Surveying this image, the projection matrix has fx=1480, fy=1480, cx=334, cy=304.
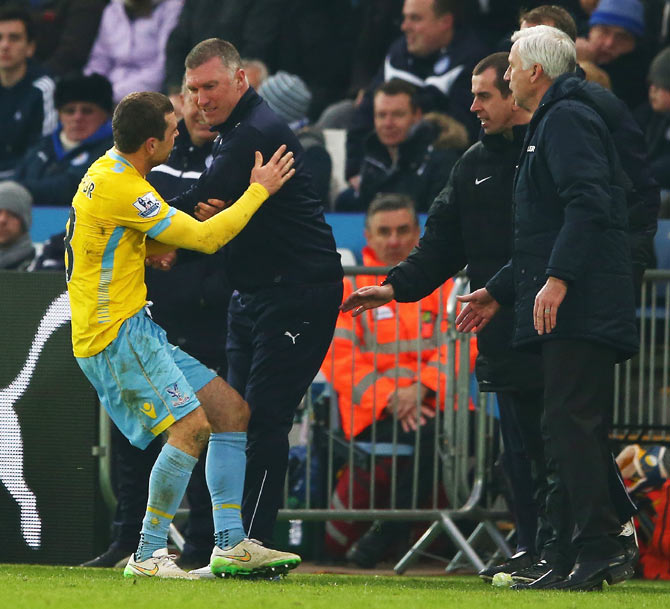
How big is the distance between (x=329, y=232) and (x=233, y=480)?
1.24 meters

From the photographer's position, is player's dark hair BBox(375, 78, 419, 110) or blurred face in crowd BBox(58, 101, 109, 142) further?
blurred face in crowd BBox(58, 101, 109, 142)

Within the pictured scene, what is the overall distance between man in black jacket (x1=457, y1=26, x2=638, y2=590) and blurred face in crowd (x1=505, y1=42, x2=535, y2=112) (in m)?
0.17

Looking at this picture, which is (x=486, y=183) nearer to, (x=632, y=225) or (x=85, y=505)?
(x=632, y=225)

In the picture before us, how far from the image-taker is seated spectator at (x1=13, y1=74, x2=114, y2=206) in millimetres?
11578

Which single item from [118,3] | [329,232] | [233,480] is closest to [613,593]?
[233,480]

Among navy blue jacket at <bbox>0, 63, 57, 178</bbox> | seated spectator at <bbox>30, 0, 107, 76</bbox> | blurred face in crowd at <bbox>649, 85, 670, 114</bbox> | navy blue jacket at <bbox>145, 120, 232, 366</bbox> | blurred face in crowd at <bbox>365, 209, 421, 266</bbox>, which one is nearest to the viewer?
navy blue jacket at <bbox>145, 120, 232, 366</bbox>

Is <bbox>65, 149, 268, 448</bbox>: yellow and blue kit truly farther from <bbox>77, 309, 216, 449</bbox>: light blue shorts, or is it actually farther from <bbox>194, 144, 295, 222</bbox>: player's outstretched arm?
<bbox>194, 144, 295, 222</bbox>: player's outstretched arm

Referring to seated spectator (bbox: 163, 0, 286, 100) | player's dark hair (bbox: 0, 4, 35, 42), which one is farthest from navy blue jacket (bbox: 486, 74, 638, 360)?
player's dark hair (bbox: 0, 4, 35, 42)

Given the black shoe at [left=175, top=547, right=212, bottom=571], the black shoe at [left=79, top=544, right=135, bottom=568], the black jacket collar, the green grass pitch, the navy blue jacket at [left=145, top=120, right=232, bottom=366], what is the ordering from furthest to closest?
the navy blue jacket at [left=145, top=120, right=232, bottom=366]
the black shoe at [left=175, top=547, right=212, bottom=571]
the black shoe at [left=79, top=544, right=135, bottom=568]
the black jacket collar
the green grass pitch

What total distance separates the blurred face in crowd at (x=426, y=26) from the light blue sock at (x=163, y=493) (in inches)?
245

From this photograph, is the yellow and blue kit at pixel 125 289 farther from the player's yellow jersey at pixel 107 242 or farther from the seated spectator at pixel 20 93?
the seated spectator at pixel 20 93

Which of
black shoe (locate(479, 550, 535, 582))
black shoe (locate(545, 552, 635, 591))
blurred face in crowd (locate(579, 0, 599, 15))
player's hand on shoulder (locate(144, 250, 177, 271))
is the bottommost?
black shoe (locate(479, 550, 535, 582))

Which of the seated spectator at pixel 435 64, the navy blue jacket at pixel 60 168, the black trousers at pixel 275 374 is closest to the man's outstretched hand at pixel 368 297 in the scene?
the black trousers at pixel 275 374

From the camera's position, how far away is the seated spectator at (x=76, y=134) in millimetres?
11578
